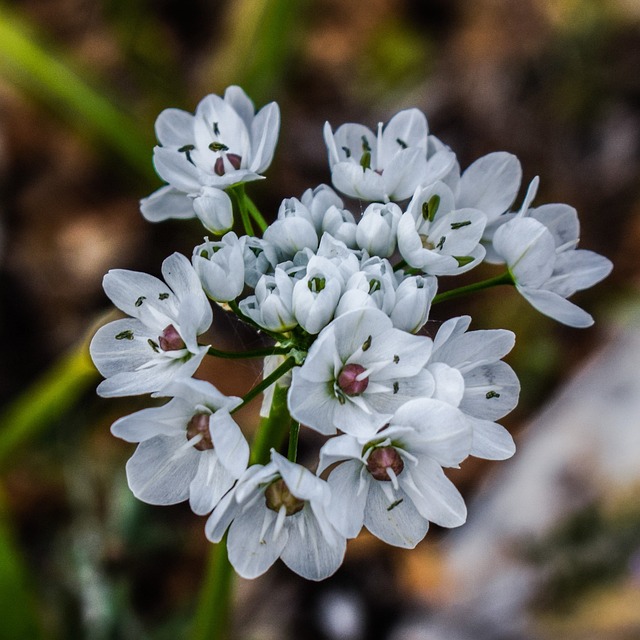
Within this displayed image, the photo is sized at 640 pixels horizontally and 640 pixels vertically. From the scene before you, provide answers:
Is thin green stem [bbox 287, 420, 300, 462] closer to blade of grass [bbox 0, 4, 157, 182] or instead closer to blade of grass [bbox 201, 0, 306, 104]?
blade of grass [bbox 0, 4, 157, 182]

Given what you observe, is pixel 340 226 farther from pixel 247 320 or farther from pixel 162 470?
pixel 162 470

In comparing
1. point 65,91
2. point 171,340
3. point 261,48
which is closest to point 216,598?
point 171,340

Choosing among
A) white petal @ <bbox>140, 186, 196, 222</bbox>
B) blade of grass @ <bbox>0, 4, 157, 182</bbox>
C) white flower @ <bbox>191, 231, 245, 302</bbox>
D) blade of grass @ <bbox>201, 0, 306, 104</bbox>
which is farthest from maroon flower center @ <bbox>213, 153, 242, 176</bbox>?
blade of grass @ <bbox>201, 0, 306, 104</bbox>

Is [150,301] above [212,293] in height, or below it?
below

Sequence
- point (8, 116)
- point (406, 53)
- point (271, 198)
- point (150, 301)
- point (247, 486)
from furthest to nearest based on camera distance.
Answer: point (406, 53) < point (8, 116) < point (271, 198) < point (150, 301) < point (247, 486)

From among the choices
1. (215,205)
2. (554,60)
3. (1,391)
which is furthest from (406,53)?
(215,205)

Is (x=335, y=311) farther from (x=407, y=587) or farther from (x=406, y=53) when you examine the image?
(x=406, y=53)

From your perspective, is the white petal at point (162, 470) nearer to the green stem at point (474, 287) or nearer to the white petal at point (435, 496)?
the white petal at point (435, 496)

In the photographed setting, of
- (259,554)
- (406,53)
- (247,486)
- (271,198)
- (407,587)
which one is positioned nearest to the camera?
(247,486)
